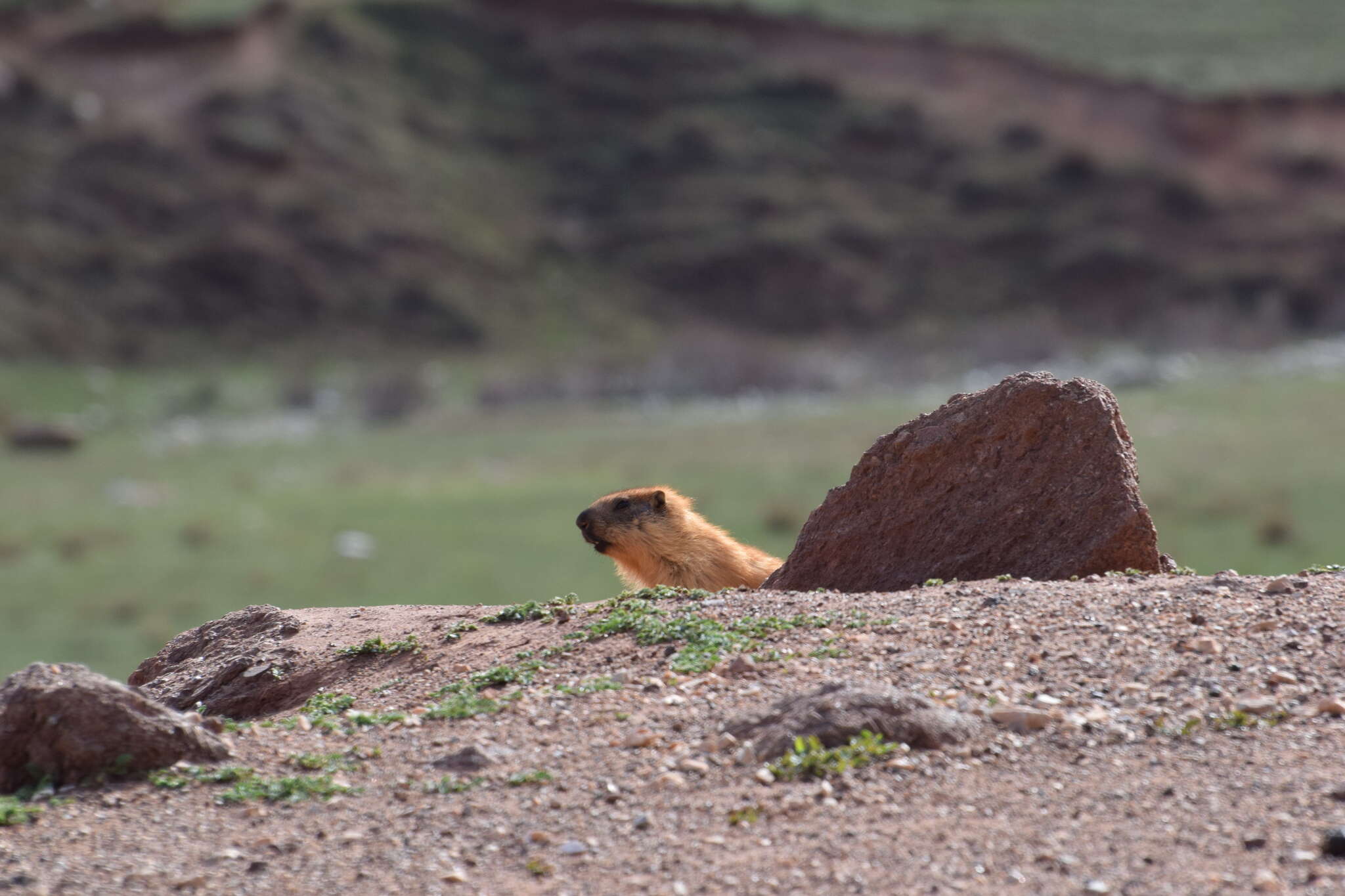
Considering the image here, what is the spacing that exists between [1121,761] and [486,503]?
26019mm

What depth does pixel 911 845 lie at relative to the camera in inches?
209

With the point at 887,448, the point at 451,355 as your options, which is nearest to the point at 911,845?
the point at 887,448

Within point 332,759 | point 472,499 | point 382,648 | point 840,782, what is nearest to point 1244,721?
point 840,782

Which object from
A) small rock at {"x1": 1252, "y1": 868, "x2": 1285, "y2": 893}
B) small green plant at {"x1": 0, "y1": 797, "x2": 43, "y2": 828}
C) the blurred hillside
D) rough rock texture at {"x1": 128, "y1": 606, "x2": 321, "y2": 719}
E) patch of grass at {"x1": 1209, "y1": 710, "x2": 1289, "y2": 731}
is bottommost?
small rock at {"x1": 1252, "y1": 868, "x2": 1285, "y2": 893}

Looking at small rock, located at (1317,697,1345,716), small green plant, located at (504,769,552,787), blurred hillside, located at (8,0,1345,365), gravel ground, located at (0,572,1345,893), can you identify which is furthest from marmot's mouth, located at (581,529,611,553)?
blurred hillside, located at (8,0,1345,365)

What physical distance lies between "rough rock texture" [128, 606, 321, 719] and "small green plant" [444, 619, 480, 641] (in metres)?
0.70

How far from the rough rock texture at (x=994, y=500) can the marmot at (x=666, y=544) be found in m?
1.83

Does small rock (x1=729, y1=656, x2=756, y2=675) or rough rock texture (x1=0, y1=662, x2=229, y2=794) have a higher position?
small rock (x1=729, y1=656, x2=756, y2=675)

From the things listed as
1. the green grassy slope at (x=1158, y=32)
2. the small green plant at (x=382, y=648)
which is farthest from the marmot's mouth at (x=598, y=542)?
the green grassy slope at (x=1158, y=32)

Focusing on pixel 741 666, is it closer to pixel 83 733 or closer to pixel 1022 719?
pixel 1022 719

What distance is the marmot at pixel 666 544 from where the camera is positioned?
10922 millimetres

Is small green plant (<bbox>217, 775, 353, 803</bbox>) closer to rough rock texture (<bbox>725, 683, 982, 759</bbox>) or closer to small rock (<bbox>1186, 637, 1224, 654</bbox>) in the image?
rough rock texture (<bbox>725, 683, 982, 759</bbox>)

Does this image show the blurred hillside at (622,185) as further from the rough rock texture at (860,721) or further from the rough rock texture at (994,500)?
the rough rock texture at (860,721)

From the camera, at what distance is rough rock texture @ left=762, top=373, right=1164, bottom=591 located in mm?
8422
